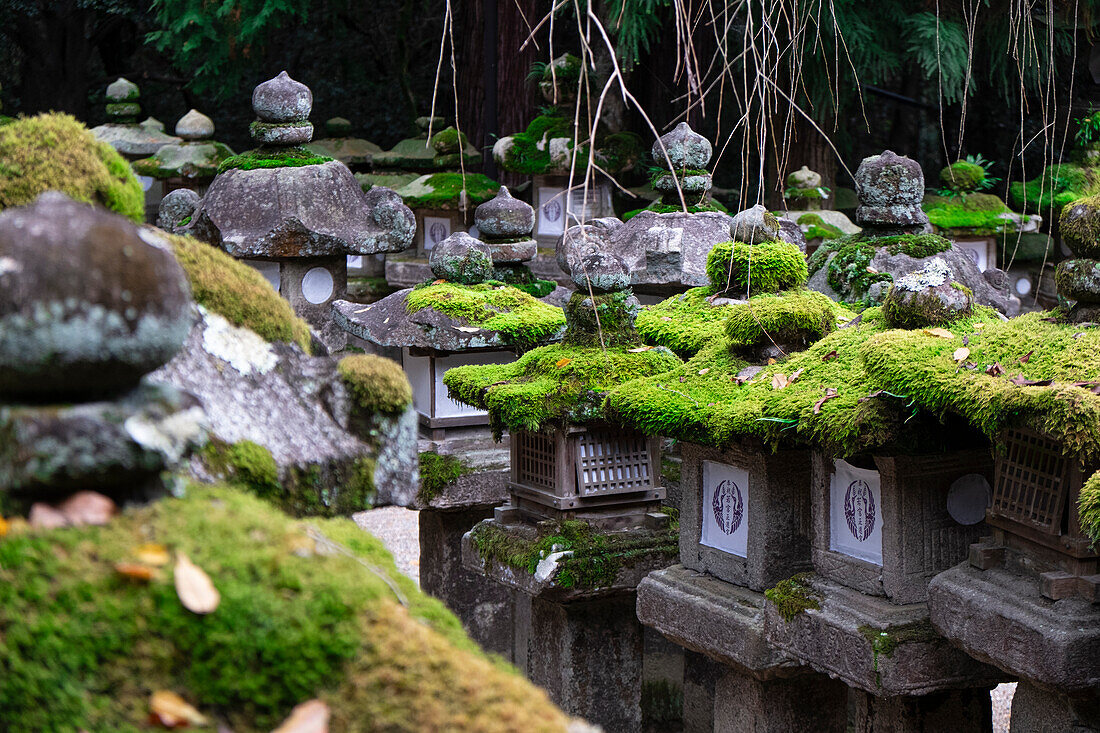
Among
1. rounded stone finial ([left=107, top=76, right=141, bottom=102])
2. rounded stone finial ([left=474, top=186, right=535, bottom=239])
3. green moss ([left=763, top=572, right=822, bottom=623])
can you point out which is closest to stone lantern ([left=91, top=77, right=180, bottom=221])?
rounded stone finial ([left=107, top=76, right=141, bottom=102])

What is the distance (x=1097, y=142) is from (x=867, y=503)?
7.92m

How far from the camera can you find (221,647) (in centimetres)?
151

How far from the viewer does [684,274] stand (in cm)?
728

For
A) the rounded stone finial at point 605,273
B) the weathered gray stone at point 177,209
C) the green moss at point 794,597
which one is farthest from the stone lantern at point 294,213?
the green moss at point 794,597

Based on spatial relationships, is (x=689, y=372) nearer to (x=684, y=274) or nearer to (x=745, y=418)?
(x=745, y=418)

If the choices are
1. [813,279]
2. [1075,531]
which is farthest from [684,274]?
[1075,531]

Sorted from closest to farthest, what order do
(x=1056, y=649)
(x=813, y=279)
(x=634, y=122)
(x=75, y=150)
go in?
(x=75, y=150) → (x=1056, y=649) → (x=813, y=279) → (x=634, y=122)

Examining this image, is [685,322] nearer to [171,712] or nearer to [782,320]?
[782,320]

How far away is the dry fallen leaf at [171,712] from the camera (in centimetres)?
147

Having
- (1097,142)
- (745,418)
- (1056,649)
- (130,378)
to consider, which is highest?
(1097,142)

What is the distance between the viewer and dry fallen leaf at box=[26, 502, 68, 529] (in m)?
1.54

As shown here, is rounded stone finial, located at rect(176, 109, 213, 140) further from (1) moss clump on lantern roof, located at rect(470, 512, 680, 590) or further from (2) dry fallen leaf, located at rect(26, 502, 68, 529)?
(2) dry fallen leaf, located at rect(26, 502, 68, 529)

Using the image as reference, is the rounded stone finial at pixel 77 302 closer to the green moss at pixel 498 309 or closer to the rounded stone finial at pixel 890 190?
the green moss at pixel 498 309

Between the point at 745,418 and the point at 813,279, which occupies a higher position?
the point at 813,279
